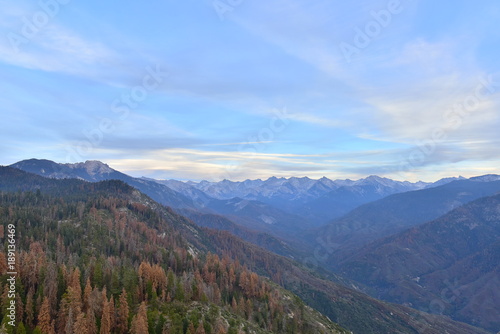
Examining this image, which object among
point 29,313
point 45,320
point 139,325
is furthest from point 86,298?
point 139,325

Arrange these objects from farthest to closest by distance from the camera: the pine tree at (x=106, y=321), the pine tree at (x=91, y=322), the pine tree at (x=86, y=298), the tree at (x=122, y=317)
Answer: the pine tree at (x=86, y=298) < the tree at (x=122, y=317) < the pine tree at (x=91, y=322) < the pine tree at (x=106, y=321)

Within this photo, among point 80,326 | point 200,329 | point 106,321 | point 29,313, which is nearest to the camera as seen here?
point 80,326

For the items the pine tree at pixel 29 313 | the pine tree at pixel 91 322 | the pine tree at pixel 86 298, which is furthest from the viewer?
the pine tree at pixel 86 298

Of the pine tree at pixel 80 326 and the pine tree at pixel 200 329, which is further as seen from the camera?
the pine tree at pixel 200 329

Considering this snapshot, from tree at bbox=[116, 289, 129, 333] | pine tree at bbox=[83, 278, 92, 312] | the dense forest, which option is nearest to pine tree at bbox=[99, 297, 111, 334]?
the dense forest

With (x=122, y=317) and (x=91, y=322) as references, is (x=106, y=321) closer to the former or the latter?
(x=91, y=322)

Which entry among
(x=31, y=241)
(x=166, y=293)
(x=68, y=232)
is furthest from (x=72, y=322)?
(x=68, y=232)

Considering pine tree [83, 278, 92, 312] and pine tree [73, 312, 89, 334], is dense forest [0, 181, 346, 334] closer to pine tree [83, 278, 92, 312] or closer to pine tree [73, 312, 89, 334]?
pine tree [83, 278, 92, 312]

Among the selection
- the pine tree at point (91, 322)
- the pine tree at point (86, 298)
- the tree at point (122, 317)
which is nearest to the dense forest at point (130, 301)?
the tree at point (122, 317)

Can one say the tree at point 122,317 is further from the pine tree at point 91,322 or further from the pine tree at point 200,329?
the pine tree at point 200,329

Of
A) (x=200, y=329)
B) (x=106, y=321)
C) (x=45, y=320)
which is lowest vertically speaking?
(x=200, y=329)

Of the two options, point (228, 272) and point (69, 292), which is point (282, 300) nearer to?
point (228, 272)

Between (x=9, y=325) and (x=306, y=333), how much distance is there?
128m

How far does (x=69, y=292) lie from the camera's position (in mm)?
93062
